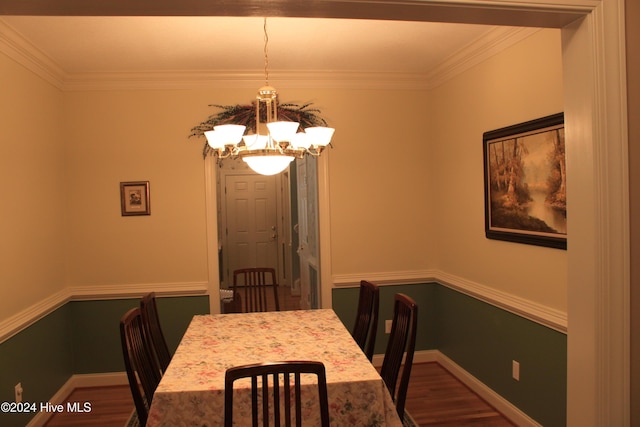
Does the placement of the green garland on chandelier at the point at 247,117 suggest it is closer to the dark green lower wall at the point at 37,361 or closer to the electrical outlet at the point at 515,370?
the dark green lower wall at the point at 37,361

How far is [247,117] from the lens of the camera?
10.5 ft

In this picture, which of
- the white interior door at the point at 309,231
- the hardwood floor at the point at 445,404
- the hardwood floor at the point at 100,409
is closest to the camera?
the hardwood floor at the point at 445,404

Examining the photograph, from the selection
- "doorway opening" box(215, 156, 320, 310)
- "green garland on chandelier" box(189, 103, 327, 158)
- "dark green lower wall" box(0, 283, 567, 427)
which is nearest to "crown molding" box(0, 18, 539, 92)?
"green garland on chandelier" box(189, 103, 327, 158)

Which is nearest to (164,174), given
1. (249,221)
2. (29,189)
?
(29,189)

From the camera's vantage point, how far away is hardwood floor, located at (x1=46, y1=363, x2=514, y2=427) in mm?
3219

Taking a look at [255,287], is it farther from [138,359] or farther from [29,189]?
[29,189]

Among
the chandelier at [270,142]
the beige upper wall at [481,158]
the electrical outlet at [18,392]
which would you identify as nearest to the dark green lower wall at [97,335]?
the electrical outlet at [18,392]

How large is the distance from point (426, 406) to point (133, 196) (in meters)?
2.76

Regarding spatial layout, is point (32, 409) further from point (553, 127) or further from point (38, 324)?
point (553, 127)

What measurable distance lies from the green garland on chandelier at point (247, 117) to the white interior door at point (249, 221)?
12.0 ft

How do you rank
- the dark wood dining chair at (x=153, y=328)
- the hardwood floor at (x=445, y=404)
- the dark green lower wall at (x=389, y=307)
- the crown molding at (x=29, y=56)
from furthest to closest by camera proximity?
the dark green lower wall at (x=389, y=307) → the hardwood floor at (x=445, y=404) → the crown molding at (x=29, y=56) → the dark wood dining chair at (x=153, y=328)

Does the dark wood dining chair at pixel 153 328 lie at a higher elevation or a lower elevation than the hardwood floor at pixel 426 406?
higher

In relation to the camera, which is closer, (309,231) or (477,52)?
(477,52)

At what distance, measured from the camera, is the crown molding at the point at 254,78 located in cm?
355
